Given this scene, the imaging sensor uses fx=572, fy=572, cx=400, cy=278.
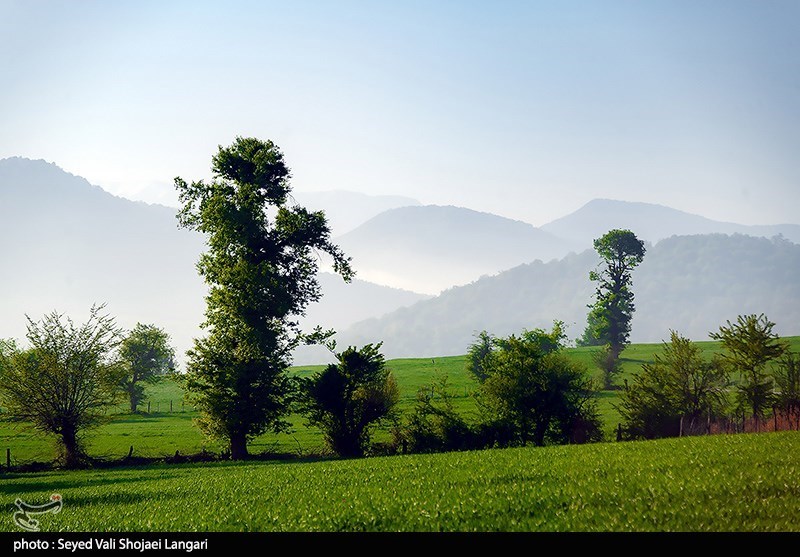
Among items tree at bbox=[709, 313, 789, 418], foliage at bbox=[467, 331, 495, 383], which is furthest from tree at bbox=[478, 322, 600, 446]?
foliage at bbox=[467, 331, 495, 383]

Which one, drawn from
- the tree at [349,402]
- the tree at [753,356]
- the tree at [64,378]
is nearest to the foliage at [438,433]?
the tree at [349,402]

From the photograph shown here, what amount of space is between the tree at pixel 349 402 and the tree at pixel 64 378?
1737 centimetres

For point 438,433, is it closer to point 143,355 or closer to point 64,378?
point 64,378

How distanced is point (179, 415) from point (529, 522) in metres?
76.0

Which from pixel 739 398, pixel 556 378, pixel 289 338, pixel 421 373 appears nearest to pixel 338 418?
pixel 289 338

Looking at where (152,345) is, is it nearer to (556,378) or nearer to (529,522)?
(556,378)

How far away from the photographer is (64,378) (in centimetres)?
4528

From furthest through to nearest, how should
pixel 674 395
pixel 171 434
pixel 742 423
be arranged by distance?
1. pixel 171 434
2. pixel 674 395
3. pixel 742 423

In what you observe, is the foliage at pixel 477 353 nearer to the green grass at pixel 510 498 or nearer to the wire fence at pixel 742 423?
the wire fence at pixel 742 423

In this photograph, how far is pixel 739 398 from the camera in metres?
41.2

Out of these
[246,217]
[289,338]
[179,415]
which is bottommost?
[179,415]

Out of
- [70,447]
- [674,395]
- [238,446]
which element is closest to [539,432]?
[674,395]

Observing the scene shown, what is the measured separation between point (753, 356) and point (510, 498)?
116 feet

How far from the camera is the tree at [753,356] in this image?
40281 mm
